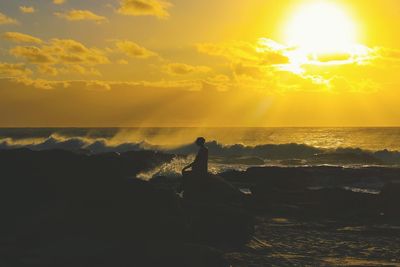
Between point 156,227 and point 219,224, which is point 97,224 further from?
point 219,224

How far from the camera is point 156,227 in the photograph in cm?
→ 1452

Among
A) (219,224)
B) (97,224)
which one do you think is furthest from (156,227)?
(219,224)

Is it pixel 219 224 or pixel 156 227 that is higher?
pixel 156 227

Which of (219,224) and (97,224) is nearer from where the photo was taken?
(97,224)

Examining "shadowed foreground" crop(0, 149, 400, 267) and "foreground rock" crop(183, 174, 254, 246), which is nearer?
"shadowed foreground" crop(0, 149, 400, 267)

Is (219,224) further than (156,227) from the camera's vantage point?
Yes

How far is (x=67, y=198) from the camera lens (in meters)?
16.0

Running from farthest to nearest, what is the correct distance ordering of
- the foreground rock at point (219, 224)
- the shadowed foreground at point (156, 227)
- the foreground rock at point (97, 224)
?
the foreground rock at point (219, 224), the shadowed foreground at point (156, 227), the foreground rock at point (97, 224)

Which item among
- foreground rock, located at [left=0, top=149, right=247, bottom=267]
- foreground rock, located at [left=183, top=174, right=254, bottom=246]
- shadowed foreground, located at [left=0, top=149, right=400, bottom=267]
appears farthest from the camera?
foreground rock, located at [left=183, top=174, right=254, bottom=246]

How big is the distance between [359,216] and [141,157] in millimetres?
26475

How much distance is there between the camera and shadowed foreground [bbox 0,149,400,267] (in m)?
12.6

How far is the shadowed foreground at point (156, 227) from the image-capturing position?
41.4 feet

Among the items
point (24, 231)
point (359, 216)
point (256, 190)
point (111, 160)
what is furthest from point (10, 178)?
point (111, 160)

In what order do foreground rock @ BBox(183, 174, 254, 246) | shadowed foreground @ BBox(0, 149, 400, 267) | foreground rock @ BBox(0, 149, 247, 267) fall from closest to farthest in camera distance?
foreground rock @ BBox(0, 149, 247, 267), shadowed foreground @ BBox(0, 149, 400, 267), foreground rock @ BBox(183, 174, 254, 246)
